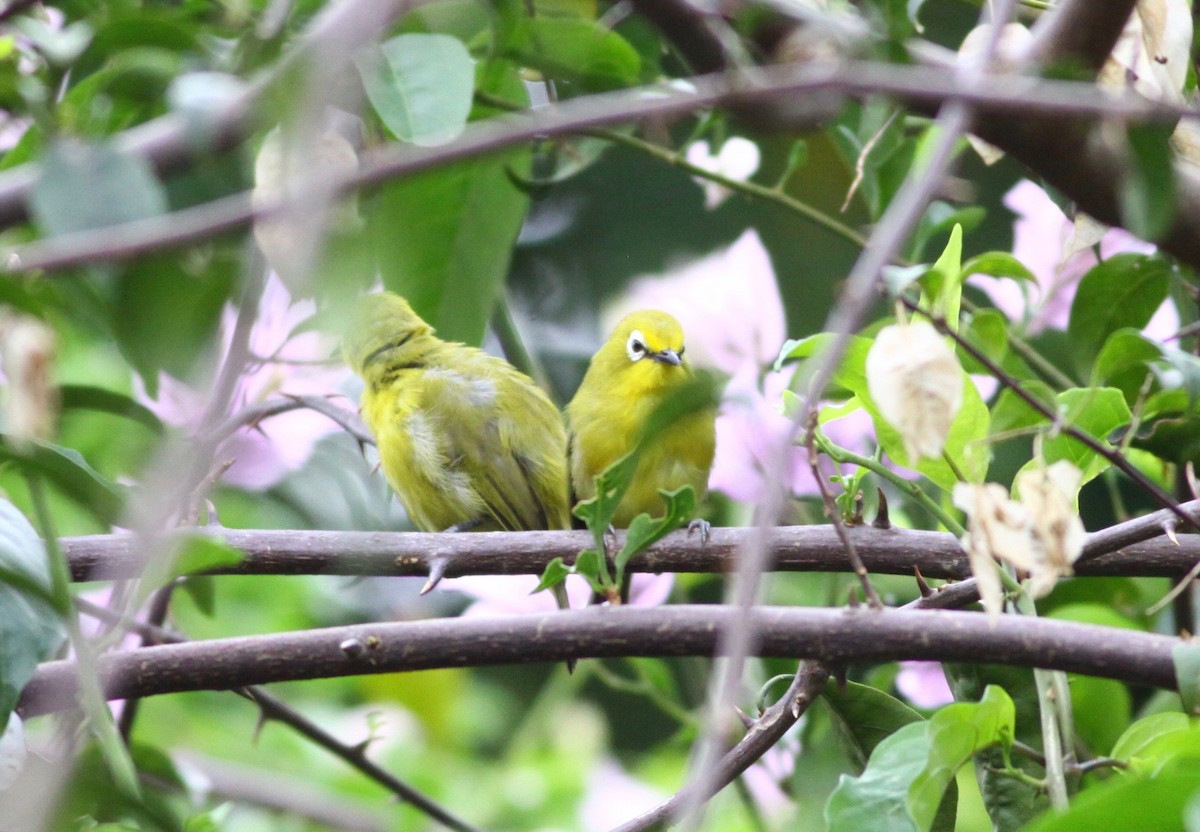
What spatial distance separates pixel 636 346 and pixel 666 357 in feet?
0.40

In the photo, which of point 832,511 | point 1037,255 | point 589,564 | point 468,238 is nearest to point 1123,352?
point 832,511

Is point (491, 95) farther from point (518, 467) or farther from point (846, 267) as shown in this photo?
point (846, 267)

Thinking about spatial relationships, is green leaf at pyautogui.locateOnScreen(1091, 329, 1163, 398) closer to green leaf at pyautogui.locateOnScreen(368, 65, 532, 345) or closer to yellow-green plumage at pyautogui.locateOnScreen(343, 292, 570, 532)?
green leaf at pyautogui.locateOnScreen(368, 65, 532, 345)

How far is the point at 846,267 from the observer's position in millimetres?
4750

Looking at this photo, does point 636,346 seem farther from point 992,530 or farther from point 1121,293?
point 992,530

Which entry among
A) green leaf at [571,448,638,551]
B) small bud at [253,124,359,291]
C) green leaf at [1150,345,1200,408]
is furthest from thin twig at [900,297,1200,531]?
small bud at [253,124,359,291]

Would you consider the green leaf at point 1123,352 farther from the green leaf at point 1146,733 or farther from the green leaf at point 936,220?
the green leaf at point 936,220

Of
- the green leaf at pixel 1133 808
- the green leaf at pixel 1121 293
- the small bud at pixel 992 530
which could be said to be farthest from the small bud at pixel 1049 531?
the green leaf at pixel 1121 293

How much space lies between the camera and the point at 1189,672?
110 cm

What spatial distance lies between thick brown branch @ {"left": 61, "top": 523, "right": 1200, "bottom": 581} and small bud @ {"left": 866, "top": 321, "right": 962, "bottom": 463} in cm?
62

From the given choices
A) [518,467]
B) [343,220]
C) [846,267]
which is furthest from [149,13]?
[846,267]

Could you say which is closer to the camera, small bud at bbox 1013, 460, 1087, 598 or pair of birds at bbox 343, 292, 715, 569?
small bud at bbox 1013, 460, 1087, 598

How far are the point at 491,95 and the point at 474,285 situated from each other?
0.33m

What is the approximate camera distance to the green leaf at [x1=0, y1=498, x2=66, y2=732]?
1.28 m
